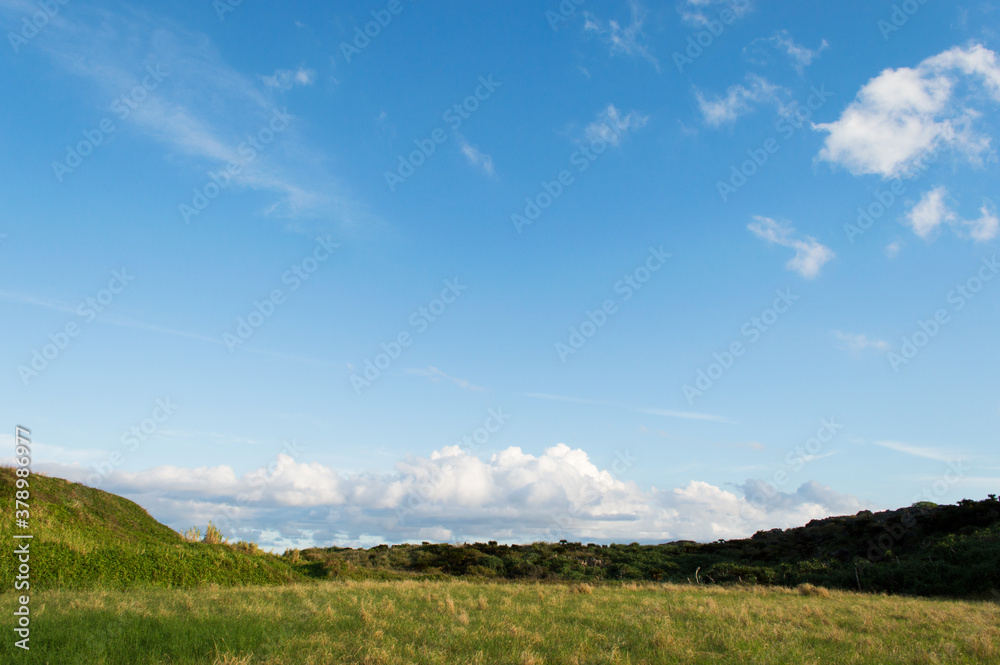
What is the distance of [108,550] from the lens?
19.9 meters

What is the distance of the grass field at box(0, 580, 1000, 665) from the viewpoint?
9.30 metres

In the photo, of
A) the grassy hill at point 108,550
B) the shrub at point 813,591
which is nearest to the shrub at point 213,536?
the grassy hill at point 108,550

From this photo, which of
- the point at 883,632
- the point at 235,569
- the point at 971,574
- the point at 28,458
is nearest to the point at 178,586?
the point at 235,569

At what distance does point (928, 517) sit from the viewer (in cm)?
4728

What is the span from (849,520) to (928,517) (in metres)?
9.29

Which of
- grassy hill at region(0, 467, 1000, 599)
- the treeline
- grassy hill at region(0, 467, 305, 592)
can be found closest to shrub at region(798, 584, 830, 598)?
the treeline

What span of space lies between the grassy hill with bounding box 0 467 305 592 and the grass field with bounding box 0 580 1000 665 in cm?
258

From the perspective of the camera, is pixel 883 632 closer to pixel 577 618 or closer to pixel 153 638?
pixel 577 618

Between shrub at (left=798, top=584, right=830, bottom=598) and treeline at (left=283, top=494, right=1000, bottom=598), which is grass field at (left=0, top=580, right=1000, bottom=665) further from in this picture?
treeline at (left=283, top=494, right=1000, bottom=598)

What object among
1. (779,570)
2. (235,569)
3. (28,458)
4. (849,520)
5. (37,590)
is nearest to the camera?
(28,458)

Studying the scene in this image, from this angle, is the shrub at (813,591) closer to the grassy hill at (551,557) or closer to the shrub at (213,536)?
the grassy hill at (551,557)

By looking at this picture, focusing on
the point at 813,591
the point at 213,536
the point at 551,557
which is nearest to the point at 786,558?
the point at 551,557

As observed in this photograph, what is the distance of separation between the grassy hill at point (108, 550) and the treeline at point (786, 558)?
20.3 feet

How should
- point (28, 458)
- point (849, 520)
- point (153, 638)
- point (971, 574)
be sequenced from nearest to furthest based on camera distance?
point (153, 638) < point (28, 458) < point (971, 574) < point (849, 520)
